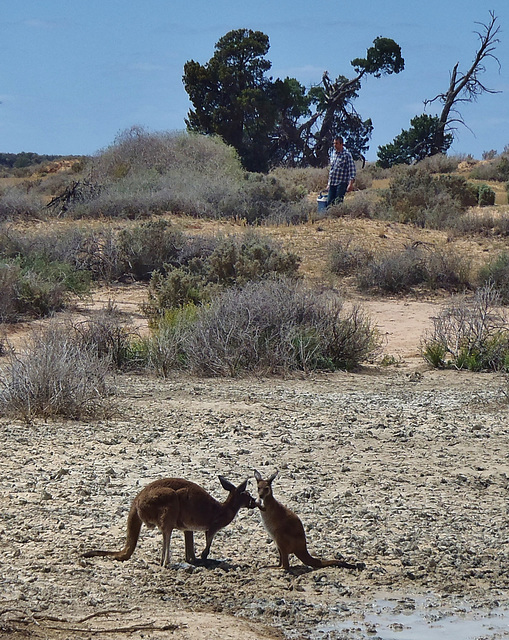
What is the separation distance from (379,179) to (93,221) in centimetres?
1528

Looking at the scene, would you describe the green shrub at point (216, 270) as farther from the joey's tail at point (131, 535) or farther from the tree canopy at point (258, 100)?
the tree canopy at point (258, 100)

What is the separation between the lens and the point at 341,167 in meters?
21.2

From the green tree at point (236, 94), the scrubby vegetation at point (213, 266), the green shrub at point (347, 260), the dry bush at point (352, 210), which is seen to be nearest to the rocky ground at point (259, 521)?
the scrubby vegetation at point (213, 266)

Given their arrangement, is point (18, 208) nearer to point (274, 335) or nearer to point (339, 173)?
point (339, 173)

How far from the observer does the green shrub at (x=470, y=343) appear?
11516 millimetres

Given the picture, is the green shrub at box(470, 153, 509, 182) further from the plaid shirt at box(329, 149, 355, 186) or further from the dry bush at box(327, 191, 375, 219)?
the plaid shirt at box(329, 149, 355, 186)

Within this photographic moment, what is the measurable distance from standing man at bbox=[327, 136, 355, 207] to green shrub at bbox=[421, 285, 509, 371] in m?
9.27

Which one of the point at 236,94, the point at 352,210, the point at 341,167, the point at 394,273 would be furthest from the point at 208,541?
the point at 236,94

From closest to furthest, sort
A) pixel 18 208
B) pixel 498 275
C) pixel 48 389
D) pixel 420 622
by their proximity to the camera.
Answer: pixel 420 622, pixel 48 389, pixel 498 275, pixel 18 208

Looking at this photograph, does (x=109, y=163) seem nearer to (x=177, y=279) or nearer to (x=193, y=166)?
(x=193, y=166)

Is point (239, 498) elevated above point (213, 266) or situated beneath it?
situated beneath

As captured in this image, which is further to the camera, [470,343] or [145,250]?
[145,250]

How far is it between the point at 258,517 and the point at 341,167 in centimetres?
1600

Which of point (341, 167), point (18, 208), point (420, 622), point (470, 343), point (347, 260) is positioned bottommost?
point (420, 622)
